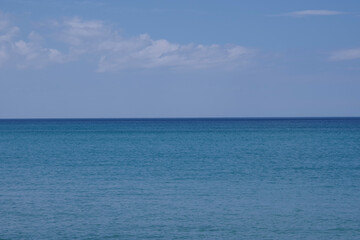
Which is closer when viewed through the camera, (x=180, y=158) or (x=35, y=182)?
(x=35, y=182)

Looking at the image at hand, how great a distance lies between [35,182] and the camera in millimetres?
28297

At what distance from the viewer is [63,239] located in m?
16.4

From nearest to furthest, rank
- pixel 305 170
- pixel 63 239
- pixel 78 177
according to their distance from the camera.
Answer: pixel 63 239 → pixel 78 177 → pixel 305 170

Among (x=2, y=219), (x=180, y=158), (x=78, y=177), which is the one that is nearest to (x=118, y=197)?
(x=2, y=219)

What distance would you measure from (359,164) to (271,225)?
69.1ft

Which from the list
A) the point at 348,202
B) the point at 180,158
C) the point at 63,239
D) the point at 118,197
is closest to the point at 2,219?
the point at 63,239

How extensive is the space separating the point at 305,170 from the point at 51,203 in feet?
59.5

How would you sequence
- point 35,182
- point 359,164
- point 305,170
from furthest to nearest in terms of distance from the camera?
point 359,164 → point 305,170 → point 35,182

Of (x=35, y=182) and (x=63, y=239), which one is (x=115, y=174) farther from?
(x=63, y=239)

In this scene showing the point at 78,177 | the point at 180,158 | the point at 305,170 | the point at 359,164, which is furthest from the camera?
the point at 180,158

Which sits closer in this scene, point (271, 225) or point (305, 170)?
point (271, 225)

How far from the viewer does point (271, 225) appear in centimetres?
1788

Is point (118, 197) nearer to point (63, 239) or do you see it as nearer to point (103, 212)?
point (103, 212)

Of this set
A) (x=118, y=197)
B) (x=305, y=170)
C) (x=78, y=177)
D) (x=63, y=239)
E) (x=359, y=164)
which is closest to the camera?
(x=63, y=239)
